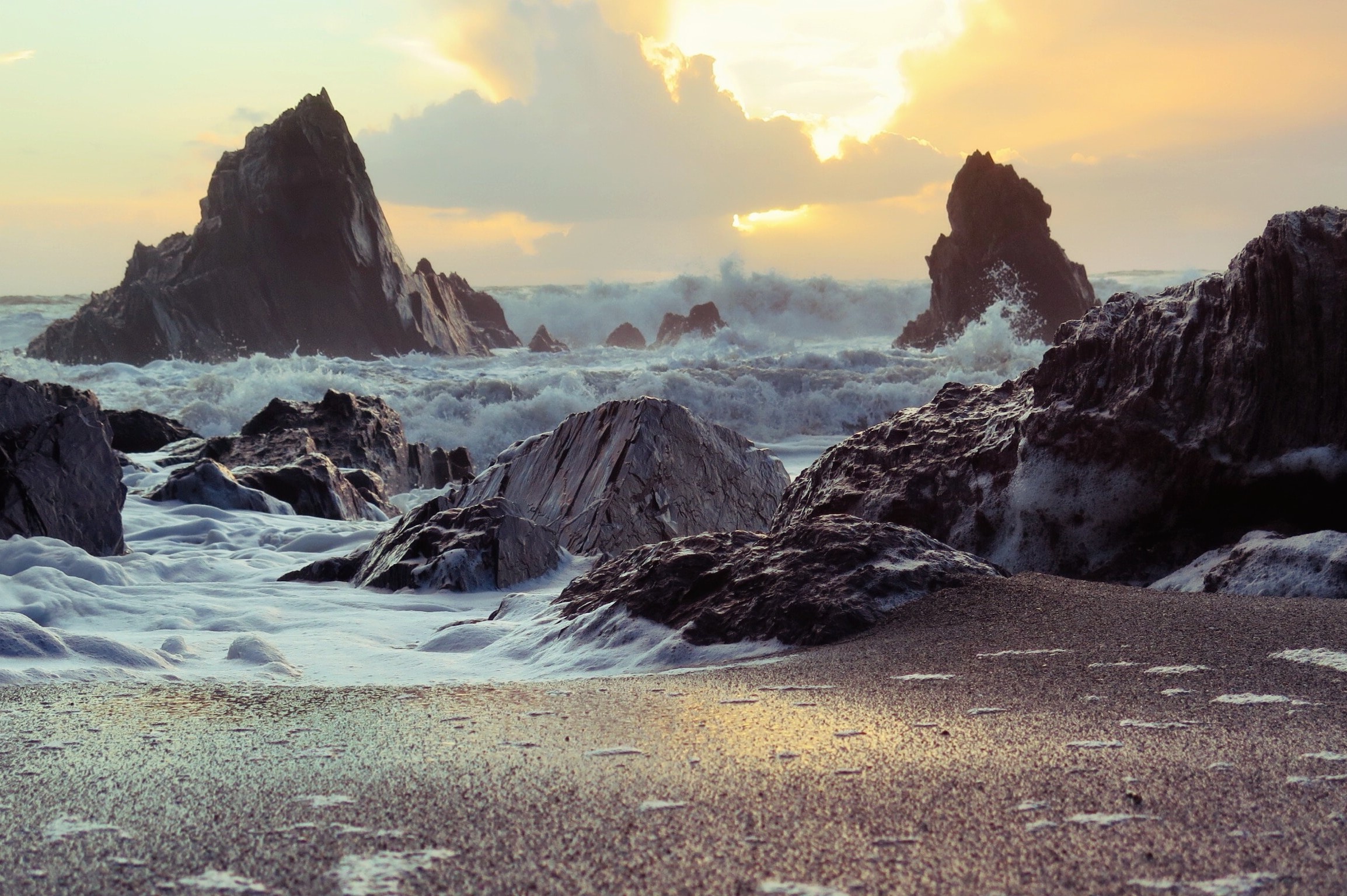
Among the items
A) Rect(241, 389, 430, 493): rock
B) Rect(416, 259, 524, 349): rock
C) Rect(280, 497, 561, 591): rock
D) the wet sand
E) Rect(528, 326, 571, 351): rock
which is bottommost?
Rect(280, 497, 561, 591): rock

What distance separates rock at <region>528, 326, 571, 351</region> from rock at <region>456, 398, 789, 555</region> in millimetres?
45035

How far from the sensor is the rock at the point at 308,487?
7.49m

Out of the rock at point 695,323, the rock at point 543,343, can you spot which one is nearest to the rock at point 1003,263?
the rock at point 695,323

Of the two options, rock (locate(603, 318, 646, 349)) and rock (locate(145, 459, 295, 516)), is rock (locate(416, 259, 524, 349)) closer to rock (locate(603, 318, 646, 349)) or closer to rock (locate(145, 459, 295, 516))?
rock (locate(603, 318, 646, 349))

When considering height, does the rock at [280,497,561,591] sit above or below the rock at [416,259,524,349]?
below

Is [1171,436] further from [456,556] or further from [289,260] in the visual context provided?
[289,260]

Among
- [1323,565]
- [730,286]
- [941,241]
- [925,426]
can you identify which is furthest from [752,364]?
[730,286]

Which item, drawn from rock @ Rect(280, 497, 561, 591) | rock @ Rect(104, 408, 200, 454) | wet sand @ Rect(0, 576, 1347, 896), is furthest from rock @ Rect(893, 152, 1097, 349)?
wet sand @ Rect(0, 576, 1347, 896)

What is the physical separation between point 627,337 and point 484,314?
7.85 meters

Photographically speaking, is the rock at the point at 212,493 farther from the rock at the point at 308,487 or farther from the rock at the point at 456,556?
the rock at the point at 456,556

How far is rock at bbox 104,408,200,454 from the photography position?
1035 cm

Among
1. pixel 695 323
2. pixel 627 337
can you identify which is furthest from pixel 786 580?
pixel 627 337

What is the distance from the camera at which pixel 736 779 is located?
1691 millimetres

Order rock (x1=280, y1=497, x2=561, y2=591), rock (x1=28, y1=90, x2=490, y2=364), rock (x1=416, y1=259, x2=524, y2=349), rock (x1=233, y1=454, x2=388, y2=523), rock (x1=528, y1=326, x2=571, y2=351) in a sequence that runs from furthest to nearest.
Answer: rock (x1=416, y1=259, x2=524, y2=349)
rock (x1=528, y1=326, x2=571, y2=351)
rock (x1=28, y1=90, x2=490, y2=364)
rock (x1=233, y1=454, x2=388, y2=523)
rock (x1=280, y1=497, x2=561, y2=591)
